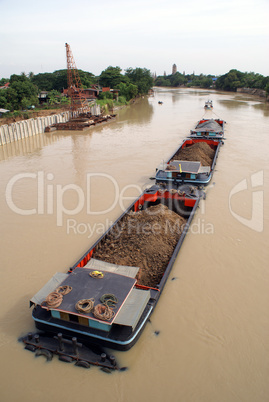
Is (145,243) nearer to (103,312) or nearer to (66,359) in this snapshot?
(103,312)

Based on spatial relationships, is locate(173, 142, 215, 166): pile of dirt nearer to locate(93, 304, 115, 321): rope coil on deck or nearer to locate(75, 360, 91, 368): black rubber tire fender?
locate(93, 304, 115, 321): rope coil on deck

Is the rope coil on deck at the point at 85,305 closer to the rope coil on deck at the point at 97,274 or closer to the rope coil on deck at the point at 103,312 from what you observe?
the rope coil on deck at the point at 103,312

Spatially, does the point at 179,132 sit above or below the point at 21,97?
below

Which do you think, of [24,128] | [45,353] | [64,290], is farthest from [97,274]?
[24,128]

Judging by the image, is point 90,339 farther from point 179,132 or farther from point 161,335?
point 179,132

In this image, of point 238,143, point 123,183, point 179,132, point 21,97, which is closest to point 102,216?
point 123,183

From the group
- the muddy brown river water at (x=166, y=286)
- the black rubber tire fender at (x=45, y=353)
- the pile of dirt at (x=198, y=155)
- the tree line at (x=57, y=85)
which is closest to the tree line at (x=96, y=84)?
the tree line at (x=57, y=85)

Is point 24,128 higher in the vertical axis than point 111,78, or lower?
lower
